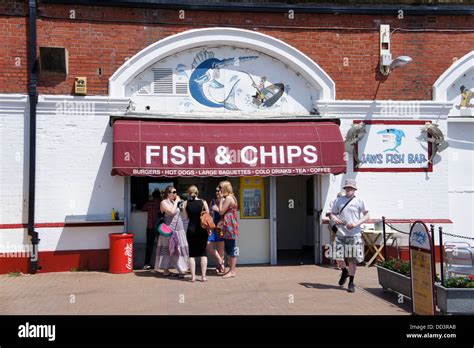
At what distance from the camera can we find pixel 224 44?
11.9 m

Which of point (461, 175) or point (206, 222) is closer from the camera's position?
point (206, 222)

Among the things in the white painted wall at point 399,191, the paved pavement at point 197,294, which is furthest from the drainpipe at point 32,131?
the white painted wall at point 399,191

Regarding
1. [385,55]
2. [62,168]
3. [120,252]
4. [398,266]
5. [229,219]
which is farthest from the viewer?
[385,55]

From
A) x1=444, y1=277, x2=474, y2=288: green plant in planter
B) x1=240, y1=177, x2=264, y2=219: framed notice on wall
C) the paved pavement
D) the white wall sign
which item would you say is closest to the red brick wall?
the white wall sign

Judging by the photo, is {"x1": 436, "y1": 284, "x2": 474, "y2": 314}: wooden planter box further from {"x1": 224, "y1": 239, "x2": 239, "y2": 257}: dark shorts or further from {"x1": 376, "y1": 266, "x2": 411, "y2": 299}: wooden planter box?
{"x1": 224, "y1": 239, "x2": 239, "y2": 257}: dark shorts

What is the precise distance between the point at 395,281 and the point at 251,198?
4.15 meters

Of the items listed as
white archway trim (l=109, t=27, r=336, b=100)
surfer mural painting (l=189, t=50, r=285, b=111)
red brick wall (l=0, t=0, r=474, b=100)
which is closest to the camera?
red brick wall (l=0, t=0, r=474, b=100)

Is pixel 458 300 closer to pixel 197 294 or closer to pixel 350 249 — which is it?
pixel 350 249

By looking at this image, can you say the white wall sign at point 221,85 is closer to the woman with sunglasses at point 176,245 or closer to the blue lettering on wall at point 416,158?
the woman with sunglasses at point 176,245

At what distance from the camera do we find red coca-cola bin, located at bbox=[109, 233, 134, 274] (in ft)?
35.4

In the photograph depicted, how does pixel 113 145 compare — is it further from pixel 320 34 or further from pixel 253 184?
pixel 320 34

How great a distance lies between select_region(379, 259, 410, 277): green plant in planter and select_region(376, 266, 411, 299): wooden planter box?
6cm

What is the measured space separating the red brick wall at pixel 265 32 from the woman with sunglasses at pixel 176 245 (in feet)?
9.24

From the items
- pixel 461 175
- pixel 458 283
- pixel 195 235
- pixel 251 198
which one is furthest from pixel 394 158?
pixel 458 283
